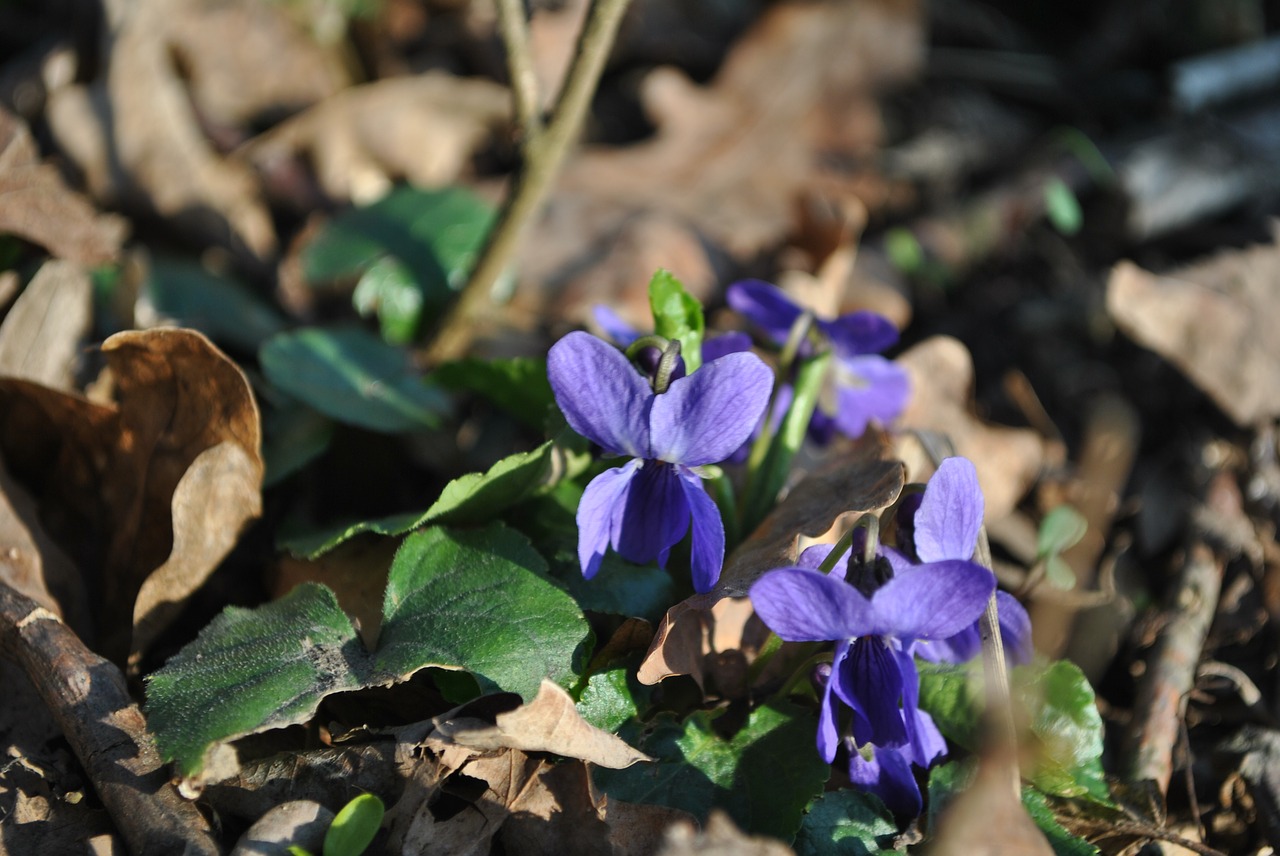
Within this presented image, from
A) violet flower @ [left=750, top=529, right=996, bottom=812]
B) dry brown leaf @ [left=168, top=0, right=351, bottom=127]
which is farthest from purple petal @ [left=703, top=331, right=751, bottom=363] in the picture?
dry brown leaf @ [left=168, top=0, right=351, bottom=127]

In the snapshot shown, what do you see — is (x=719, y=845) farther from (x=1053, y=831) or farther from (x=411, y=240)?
(x=411, y=240)

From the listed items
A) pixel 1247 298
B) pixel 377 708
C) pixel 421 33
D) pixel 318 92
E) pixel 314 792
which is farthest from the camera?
pixel 421 33

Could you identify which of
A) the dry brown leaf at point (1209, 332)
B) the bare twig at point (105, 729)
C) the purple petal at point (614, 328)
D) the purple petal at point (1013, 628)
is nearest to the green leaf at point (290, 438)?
the bare twig at point (105, 729)

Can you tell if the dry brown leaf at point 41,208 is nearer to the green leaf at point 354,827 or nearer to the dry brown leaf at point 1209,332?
the green leaf at point 354,827

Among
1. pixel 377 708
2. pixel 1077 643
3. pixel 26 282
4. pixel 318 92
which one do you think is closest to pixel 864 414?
pixel 1077 643

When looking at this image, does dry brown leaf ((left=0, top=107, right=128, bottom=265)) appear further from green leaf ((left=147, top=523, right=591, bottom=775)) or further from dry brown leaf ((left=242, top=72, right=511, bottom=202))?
green leaf ((left=147, top=523, right=591, bottom=775))

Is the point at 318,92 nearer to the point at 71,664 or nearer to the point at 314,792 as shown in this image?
the point at 71,664

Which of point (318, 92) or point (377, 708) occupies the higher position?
point (318, 92)
